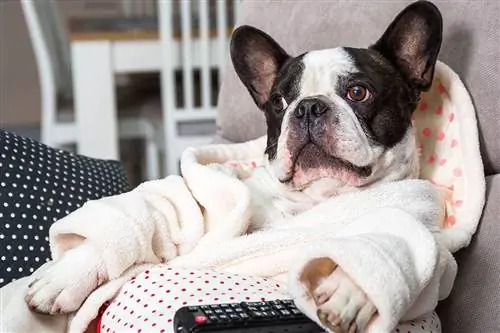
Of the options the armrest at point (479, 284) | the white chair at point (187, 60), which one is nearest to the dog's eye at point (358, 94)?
the armrest at point (479, 284)

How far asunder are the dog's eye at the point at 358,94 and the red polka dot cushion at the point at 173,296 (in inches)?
11.1

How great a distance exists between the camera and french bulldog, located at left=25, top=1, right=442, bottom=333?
0.99 metres

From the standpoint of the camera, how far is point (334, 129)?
104 cm

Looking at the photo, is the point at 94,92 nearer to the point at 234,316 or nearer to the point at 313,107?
the point at 313,107

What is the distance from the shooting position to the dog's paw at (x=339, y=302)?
0.78 metres

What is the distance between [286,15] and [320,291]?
0.78m

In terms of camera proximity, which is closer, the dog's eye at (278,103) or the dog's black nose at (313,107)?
the dog's black nose at (313,107)

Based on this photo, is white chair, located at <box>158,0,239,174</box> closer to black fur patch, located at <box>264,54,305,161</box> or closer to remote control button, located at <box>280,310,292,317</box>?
black fur patch, located at <box>264,54,305,161</box>

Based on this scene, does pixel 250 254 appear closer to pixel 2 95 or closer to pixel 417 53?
pixel 417 53

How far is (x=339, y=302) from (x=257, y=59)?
58 centimetres

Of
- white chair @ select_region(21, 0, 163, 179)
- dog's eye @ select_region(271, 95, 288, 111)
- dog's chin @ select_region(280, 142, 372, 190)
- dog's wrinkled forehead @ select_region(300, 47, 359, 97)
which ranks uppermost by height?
dog's wrinkled forehead @ select_region(300, 47, 359, 97)

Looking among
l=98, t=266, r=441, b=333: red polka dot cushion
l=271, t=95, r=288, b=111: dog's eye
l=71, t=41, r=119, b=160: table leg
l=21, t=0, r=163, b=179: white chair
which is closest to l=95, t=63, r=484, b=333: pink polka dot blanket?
l=98, t=266, r=441, b=333: red polka dot cushion

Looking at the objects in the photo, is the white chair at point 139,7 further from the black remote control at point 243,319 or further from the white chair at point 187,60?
the black remote control at point 243,319

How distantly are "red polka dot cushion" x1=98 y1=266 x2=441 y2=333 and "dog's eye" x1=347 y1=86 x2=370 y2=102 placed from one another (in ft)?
0.93
